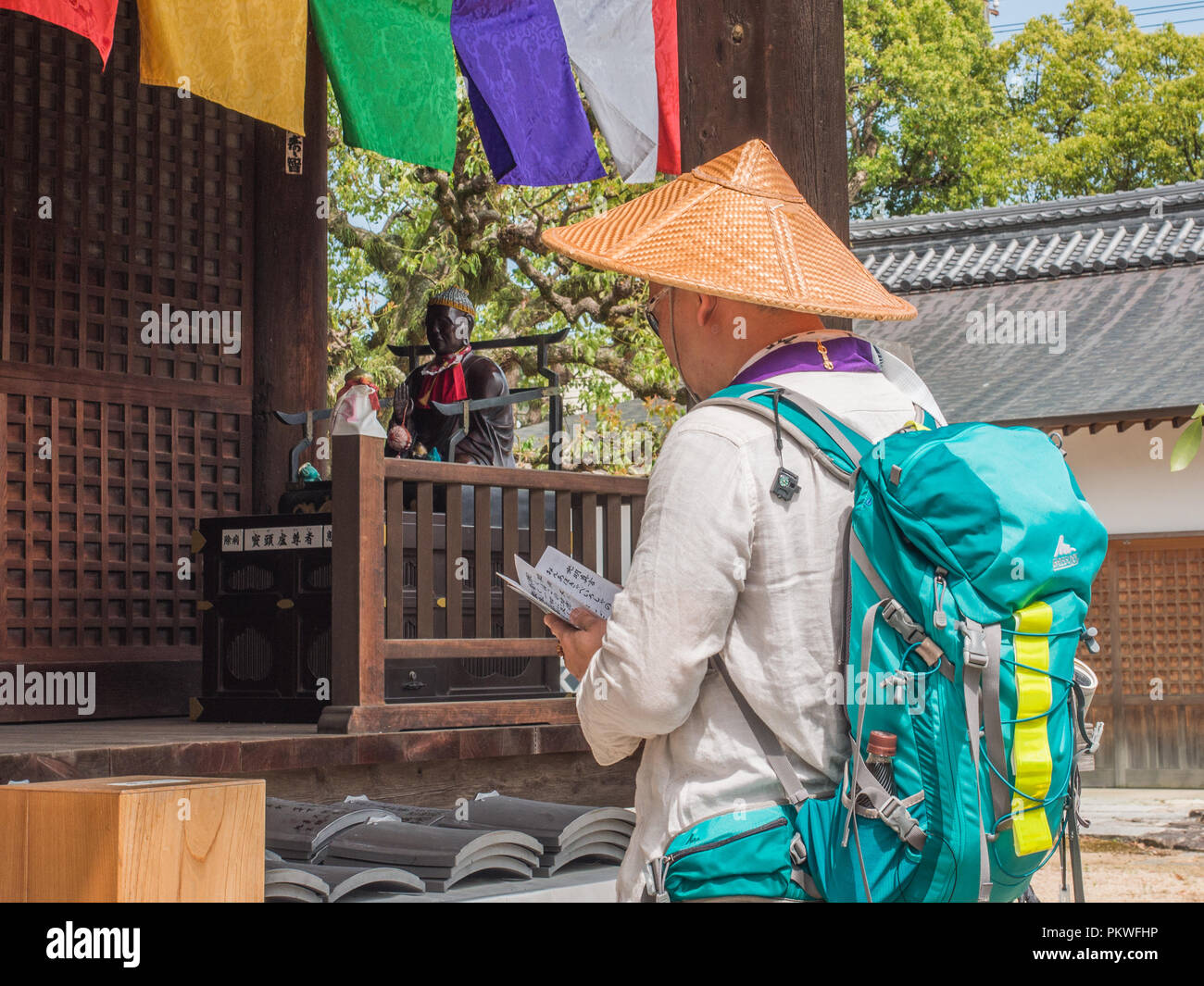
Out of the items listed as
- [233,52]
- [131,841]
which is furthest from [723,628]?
[233,52]

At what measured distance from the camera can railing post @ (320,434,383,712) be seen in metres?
5.33

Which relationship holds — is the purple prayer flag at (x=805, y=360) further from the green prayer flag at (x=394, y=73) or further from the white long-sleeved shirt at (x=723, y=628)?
the green prayer flag at (x=394, y=73)

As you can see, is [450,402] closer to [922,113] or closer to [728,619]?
[728,619]

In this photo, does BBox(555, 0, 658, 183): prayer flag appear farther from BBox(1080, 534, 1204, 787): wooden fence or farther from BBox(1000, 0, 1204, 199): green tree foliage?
BBox(1000, 0, 1204, 199): green tree foliage

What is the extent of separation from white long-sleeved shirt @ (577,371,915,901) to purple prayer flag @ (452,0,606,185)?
5761 millimetres

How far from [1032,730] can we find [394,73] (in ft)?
19.4

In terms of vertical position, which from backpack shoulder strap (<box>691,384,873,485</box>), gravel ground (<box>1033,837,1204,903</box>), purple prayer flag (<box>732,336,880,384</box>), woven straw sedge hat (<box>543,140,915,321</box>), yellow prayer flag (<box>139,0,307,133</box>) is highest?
yellow prayer flag (<box>139,0,307,133</box>)

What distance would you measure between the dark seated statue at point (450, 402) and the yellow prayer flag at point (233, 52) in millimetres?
1295

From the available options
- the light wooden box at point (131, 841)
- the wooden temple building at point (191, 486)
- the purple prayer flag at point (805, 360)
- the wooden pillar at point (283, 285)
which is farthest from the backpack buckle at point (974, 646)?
the wooden pillar at point (283, 285)

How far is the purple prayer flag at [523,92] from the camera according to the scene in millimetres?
7422

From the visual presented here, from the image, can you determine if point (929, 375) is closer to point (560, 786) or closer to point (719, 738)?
point (560, 786)

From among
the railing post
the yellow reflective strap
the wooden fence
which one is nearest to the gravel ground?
the wooden fence

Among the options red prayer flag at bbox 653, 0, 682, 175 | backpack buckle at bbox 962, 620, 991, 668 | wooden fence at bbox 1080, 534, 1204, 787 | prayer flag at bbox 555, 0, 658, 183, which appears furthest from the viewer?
wooden fence at bbox 1080, 534, 1204, 787

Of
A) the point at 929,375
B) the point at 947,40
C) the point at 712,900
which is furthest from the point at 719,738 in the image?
the point at 947,40
